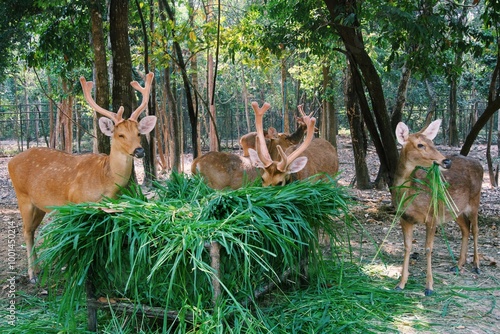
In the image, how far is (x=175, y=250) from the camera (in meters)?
3.37

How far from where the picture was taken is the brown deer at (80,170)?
510cm

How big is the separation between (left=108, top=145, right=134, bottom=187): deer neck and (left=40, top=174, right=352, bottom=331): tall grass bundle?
1.13 meters

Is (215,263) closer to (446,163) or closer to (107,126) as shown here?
(107,126)

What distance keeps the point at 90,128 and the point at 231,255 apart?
1040 inches

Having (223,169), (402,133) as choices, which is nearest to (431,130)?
(402,133)

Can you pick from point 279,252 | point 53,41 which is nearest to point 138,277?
point 279,252

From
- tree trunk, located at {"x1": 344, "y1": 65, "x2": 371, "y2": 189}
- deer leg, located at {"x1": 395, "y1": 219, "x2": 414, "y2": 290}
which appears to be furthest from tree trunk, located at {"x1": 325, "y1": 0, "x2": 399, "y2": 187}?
deer leg, located at {"x1": 395, "y1": 219, "x2": 414, "y2": 290}

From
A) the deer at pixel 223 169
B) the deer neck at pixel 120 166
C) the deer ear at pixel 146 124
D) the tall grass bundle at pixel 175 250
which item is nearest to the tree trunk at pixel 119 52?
the deer at pixel 223 169

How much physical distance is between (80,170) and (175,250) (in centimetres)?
243

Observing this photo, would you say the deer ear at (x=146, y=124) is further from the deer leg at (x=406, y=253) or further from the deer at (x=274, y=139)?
the deer at (x=274, y=139)

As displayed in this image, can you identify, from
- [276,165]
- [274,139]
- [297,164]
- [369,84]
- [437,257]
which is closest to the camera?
[276,165]

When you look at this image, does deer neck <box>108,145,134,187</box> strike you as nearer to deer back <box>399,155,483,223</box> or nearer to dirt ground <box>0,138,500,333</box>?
dirt ground <box>0,138,500,333</box>

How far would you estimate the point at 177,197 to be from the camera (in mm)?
4617

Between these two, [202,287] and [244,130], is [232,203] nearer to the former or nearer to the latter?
[202,287]
